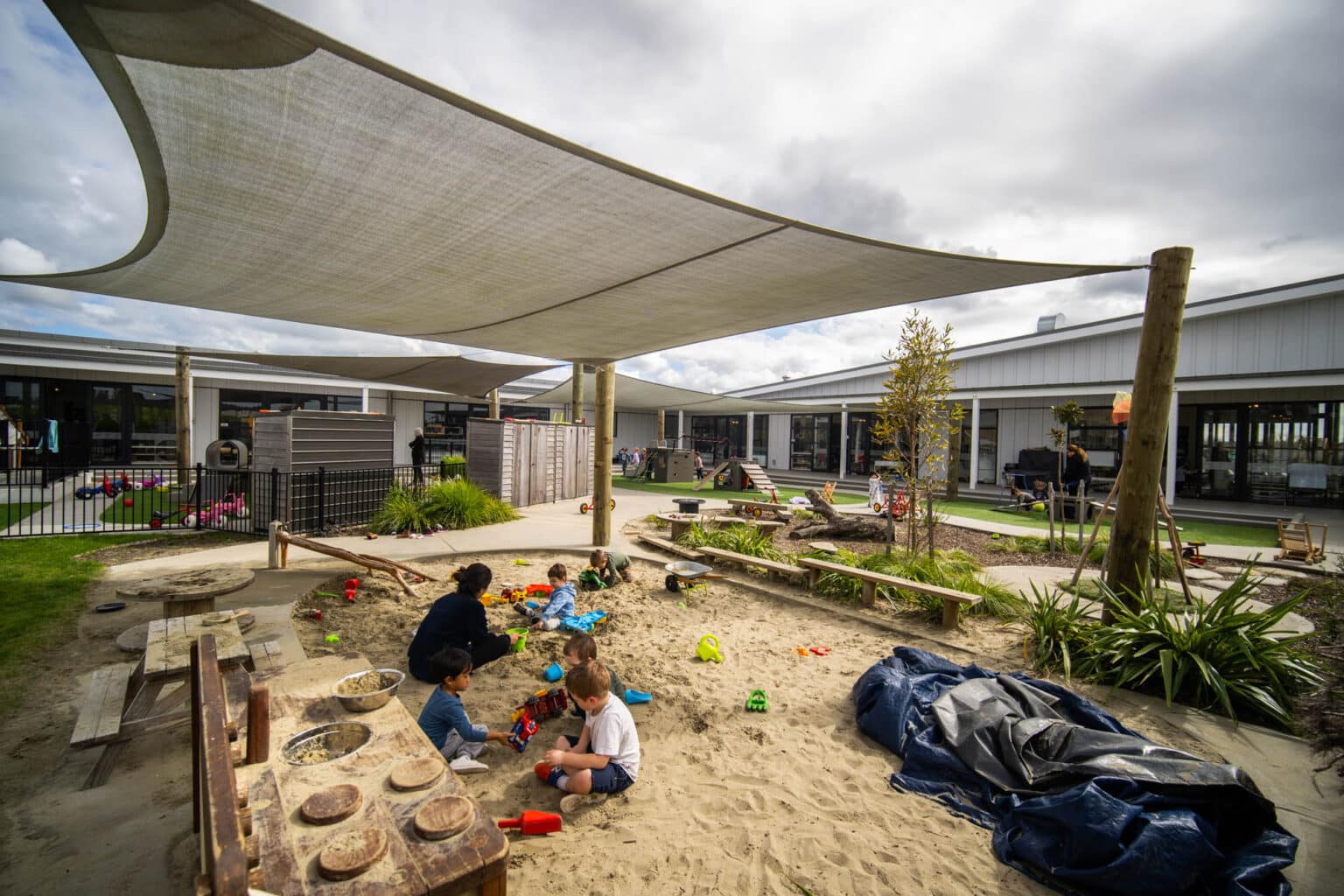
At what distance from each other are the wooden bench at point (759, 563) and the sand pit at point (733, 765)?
89 cm

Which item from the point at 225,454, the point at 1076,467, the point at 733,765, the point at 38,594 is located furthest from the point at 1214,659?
the point at 225,454

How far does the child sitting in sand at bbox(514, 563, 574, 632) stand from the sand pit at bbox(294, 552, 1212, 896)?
0.48ft

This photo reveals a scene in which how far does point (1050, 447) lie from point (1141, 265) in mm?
14389

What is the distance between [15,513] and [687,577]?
12053 mm

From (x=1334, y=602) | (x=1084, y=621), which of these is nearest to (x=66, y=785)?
(x=1334, y=602)

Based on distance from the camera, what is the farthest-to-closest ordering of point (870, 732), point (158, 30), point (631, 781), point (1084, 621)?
point (1084, 621) < point (870, 732) < point (631, 781) < point (158, 30)

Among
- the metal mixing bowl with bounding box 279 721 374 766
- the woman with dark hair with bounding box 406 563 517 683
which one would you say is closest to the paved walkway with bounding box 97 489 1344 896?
the woman with dark hair with bounding box 406 563 517 683

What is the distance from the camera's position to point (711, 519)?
9055 millimetres

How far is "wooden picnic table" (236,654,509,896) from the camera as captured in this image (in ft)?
4.37

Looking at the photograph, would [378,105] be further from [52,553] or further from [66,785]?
[52,553]

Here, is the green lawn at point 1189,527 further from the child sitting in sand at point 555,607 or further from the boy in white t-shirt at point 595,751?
the boy in white t-shirt at point 595,751

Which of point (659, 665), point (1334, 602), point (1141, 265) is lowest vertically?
point (659, 665)

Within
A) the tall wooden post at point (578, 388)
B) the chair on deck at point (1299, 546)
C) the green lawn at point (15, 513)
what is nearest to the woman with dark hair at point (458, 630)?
the green lawn at point (15, 513)

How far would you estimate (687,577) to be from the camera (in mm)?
5988
